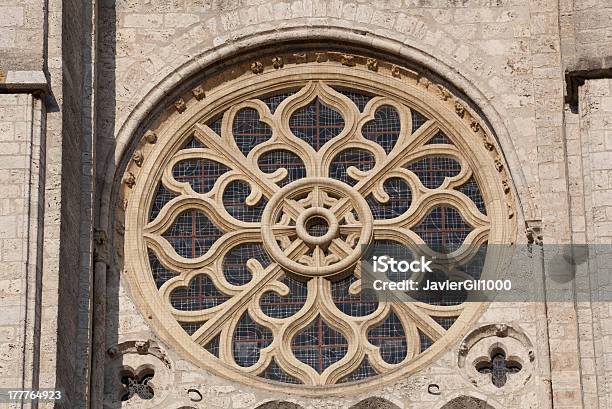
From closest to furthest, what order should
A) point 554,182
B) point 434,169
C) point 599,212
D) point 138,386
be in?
point 599,212 → point 138,386 → point 554,182 → point 434,169

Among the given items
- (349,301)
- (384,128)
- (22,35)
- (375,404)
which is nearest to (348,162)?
(384,128)

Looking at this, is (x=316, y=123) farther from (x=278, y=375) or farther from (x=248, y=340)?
(x=278, y=375)

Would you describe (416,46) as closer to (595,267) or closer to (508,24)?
(508,24)

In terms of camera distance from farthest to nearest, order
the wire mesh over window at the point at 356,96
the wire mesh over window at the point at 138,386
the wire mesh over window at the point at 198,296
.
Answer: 1. the wire mesh over window at the point at 356,96
2. the wire mesh over window at the point at 198,296
3. the wire mesh over window at the point at 138,386

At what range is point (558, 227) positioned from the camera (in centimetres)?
2103

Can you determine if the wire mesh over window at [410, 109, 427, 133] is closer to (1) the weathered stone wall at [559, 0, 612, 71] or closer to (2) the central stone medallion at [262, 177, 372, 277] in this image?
(2) the central stone medallion at [262, 177, 372, 277]

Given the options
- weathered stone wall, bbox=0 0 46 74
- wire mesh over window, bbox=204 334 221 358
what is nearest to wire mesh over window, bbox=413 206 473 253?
wire mesh over window, bbox=204 334 221 358

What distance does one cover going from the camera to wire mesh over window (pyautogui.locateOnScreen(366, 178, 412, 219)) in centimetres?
2194

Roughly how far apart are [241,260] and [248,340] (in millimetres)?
824

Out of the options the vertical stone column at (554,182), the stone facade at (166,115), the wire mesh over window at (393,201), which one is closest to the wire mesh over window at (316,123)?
the stone facade at (166,115)

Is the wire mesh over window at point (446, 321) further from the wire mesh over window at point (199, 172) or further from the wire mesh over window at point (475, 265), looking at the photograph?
the wire mesh over window at point (199, 172)

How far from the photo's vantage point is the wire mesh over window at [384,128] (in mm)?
22281

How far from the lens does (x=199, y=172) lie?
22.2 m

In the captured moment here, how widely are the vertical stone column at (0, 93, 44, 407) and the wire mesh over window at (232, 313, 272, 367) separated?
240cm
